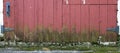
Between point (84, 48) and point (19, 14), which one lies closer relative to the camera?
point (84, 48)

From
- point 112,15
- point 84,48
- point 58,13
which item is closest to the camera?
point 84,48

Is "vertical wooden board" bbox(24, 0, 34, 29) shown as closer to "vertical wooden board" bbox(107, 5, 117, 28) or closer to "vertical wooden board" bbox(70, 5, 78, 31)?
"vertical wooden board" bbox(70, 5, 78, 31)

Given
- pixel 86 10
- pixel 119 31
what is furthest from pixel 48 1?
pixel 119 31

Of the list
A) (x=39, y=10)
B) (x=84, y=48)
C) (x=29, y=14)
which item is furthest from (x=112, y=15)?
(x=29, y=14)

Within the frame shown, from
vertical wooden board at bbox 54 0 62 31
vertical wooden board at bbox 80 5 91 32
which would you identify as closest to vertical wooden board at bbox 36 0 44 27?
vertical wooden board at bbox 54 0 62 31

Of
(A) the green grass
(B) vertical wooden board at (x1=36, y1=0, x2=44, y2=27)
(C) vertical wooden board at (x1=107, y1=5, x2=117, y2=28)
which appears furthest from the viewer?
(B) vertical wooden board at (x1=36, y1=0, x2=44, y2=27)

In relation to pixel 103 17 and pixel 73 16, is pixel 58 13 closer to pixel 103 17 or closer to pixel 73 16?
pixel 73 16

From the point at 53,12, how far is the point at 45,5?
0.83ft

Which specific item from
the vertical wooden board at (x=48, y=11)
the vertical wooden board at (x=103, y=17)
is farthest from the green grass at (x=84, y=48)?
the vertical wooden board at (x=48, y=11)

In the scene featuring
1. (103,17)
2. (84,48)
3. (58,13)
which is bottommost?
(84,48)

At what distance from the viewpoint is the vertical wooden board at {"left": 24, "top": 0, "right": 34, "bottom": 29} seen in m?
12.0

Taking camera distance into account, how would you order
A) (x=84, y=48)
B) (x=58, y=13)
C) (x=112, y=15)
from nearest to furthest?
(x=84, y=48) → (x=112, y=15) → (x=58, y=13)

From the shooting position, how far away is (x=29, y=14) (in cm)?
1202

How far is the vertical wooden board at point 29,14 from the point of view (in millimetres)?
12000
